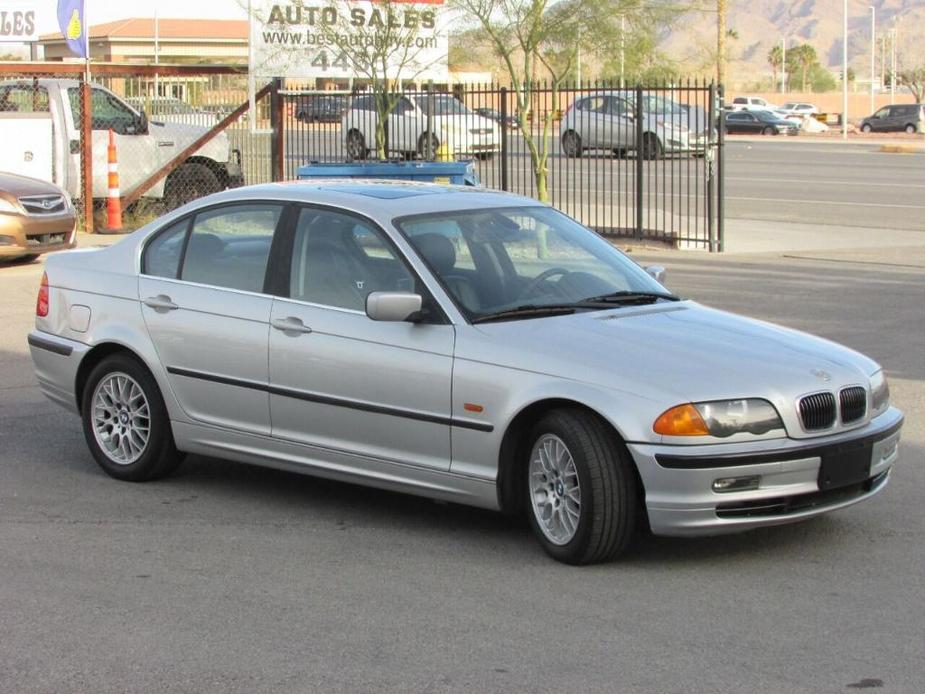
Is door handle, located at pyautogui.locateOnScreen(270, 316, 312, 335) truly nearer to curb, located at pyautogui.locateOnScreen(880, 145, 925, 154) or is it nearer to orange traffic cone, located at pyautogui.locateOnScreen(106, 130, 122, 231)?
orange traffic cone, located at pyautogui.locateOnScreen(106, 130, 122, 231)

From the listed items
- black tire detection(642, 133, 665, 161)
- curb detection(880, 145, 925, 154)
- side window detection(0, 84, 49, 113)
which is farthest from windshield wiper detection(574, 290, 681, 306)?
curb detection(880, 145, 925, 154)

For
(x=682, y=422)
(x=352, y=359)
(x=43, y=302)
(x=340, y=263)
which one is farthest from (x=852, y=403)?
(x=43, y=302)

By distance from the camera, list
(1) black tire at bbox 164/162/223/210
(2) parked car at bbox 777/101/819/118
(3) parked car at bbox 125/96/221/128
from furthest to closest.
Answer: (2) parked car at bbox 777/101/819/118, (3) parked car at bbox 125/96/221/128, (1) black tire at bbox 164/162/223/210

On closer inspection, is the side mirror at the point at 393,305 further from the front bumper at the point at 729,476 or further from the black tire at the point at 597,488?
the front bumper at the point at 729,476

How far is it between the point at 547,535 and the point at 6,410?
4.59 meters

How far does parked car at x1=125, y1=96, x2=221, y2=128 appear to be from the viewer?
21.3 metres

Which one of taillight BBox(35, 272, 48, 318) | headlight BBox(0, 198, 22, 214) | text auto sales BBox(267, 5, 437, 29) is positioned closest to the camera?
taillight BBox(35, 272, 48, 318)

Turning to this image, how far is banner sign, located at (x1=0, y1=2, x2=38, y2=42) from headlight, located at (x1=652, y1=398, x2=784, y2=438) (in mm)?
22967

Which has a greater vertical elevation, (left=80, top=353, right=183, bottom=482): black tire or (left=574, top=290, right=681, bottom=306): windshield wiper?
(left=574, top=290, right=681, bottom=306): windshield wiper

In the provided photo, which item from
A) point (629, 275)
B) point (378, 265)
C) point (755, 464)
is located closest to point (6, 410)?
point (378, 265)

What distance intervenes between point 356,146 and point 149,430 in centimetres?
1663

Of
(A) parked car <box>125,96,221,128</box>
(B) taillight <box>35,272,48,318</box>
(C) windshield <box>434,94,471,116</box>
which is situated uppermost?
(C) windshield <box>434,94,471,116</box>

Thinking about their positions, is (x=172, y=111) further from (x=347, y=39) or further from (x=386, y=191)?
(x=386, y=191)

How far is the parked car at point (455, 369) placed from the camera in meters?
5.90
